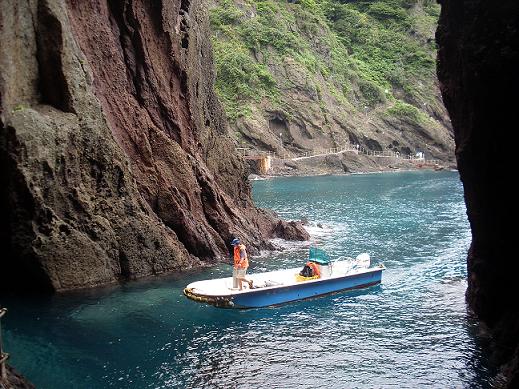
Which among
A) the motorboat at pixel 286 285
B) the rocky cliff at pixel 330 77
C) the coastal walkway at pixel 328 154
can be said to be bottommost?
the motorboat at pixel 286 285

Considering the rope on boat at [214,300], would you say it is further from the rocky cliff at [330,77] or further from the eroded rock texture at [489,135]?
the rocky cliff at [330,77]

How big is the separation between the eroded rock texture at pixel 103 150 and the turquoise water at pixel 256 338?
1.99 metres

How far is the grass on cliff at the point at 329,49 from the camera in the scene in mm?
107938

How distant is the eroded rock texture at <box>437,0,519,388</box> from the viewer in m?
16.8

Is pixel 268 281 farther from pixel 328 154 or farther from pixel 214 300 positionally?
pixel 328 154

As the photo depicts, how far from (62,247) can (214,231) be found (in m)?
12.0

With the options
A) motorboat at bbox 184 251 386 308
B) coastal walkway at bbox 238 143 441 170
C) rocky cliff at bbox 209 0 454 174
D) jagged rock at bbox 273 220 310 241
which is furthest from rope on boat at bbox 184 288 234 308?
rocky cliff at bbox 209 0 454 174

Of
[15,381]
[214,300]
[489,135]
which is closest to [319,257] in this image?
[214,300]

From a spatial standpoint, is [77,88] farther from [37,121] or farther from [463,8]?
[463,8]

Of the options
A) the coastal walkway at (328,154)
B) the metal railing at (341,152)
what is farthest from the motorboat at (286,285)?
the metal railing at (341,152)

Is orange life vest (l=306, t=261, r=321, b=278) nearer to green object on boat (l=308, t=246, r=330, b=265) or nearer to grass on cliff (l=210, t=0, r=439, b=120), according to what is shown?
green object on boat (l=308, t=246, r=330, b=265)

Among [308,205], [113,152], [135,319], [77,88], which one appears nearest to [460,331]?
[135,319]

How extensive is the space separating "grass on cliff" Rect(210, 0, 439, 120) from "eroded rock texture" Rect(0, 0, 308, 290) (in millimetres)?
64827

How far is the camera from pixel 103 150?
30.3m
